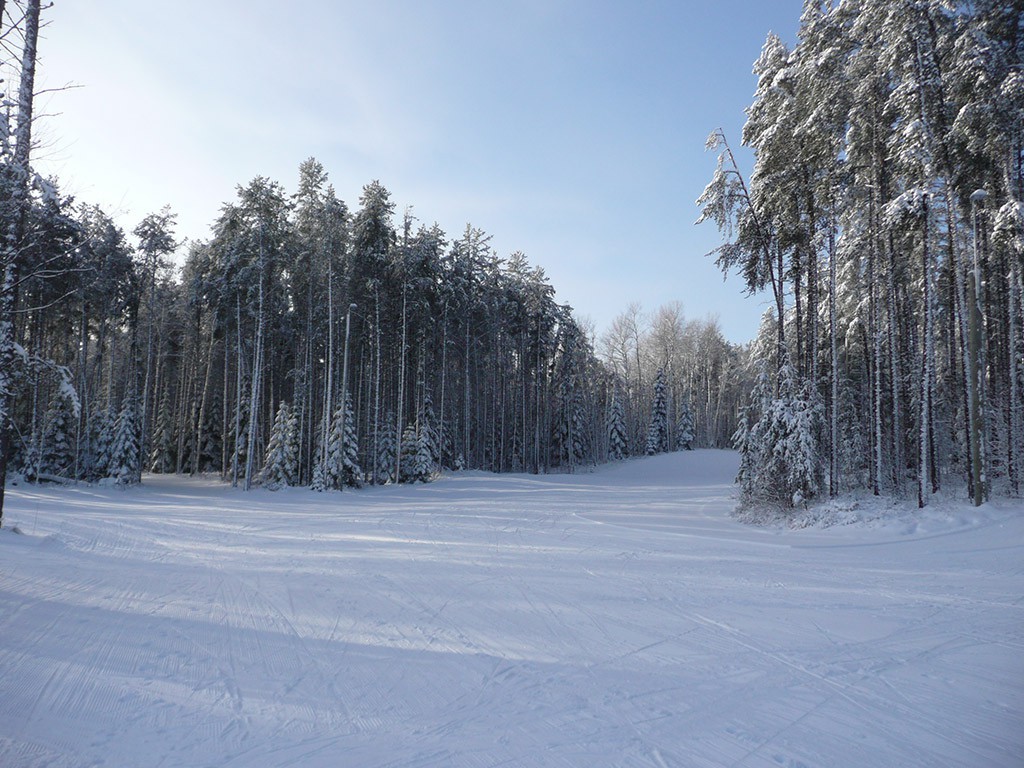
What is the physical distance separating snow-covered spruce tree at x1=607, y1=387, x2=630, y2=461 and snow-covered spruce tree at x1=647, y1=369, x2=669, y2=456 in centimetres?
375

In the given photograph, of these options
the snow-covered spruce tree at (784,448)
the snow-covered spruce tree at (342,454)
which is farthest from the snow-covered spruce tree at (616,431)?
the snow-covered spruce tree at (784,448)

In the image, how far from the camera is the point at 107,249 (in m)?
25.4

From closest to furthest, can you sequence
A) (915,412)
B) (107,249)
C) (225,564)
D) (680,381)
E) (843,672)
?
(843,672) < (225,564) < (915,412) < (107,249) < (680,381)

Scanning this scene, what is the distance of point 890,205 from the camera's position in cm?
1315

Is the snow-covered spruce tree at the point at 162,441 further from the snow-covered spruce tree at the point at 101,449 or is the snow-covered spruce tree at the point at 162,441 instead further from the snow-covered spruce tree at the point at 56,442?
the snow-covered spruce tree at the point at 56,442

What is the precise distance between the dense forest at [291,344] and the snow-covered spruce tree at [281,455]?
0.07 m

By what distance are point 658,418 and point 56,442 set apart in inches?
1860

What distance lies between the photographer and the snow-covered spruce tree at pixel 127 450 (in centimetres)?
2502

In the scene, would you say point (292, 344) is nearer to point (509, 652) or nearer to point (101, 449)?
point (101, 449)

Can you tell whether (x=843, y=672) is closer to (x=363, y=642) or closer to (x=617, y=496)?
(x=363, y=642)

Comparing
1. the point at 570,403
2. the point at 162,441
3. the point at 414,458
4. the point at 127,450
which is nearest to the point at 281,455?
the point at 414,458

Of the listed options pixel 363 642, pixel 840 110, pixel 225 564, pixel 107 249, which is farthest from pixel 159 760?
pixel 107 249

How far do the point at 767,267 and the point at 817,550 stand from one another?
31.7 feet

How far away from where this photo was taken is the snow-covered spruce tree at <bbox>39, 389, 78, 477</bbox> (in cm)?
2458
